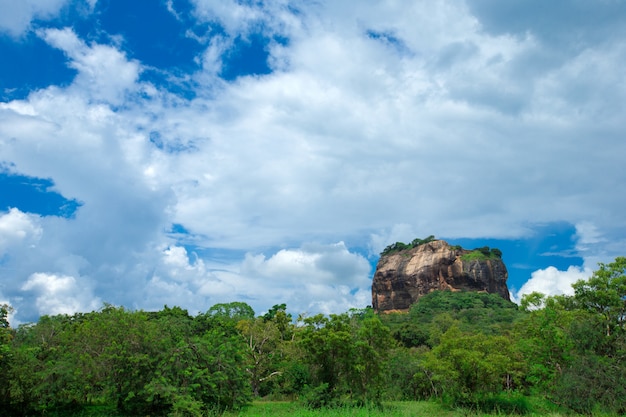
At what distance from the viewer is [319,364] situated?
2869 centimetres

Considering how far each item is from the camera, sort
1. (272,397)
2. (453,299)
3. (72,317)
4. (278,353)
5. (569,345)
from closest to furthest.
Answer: (569,345) → (272,397) → (278,353) → (72,317) → (453,299)

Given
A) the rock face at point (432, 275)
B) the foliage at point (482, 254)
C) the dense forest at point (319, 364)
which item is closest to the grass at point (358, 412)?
the dense forest at point (319, 364)

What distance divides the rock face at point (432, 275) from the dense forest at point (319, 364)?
7353 cm

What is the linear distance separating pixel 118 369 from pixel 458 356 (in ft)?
57.4

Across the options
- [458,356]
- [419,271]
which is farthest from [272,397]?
[419,271]

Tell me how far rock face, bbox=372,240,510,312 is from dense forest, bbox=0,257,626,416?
73.5 m

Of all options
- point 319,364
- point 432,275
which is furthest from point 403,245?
point 319,364

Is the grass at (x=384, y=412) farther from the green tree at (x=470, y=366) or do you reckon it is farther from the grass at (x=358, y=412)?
the green tree at (x=470, y=366)

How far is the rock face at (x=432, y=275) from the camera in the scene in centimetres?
10575

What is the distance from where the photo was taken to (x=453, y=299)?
9506cm

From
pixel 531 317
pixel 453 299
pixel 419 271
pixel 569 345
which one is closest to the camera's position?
pixel 569 345

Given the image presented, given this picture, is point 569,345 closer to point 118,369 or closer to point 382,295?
point 118,369

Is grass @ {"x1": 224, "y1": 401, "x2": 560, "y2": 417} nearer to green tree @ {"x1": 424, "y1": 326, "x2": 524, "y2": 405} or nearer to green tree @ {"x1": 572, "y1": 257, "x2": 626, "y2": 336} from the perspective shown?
green tree @ {"x1": 424, "y1": 326, "x2": 524, "y2": 405}

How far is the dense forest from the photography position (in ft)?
71.7
